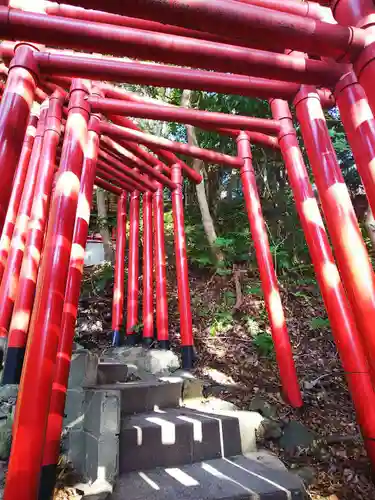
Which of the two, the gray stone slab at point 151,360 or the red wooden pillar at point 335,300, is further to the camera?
the gray stone slab at point 151,360

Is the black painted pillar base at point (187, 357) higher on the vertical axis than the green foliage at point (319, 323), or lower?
lower

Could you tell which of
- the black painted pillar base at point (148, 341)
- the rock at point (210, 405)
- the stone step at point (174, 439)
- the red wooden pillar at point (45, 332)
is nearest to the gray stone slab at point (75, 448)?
the stone step at point (174, 439)

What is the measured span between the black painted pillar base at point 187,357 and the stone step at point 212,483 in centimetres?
240

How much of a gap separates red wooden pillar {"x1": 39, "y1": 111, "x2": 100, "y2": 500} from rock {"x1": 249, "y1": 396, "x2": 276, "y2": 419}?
2326 mm

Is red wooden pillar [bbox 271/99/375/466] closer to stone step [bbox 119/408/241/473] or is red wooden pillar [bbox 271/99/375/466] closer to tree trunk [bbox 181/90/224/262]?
stone step [bbox 119/408/241/473]

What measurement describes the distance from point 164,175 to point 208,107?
4.30 m

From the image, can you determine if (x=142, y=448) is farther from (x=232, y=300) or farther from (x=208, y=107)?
(x=208, y=107)

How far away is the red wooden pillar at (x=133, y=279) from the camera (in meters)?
6.97

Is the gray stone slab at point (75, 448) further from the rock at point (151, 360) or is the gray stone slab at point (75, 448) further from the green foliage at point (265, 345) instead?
the green foliage at point (265, 345)

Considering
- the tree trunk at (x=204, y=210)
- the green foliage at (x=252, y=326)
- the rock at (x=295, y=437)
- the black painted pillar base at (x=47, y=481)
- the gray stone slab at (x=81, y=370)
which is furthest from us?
the tree trunk at (x=204, y=210)

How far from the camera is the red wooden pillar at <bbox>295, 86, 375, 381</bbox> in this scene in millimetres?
2361

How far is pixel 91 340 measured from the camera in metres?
7.34

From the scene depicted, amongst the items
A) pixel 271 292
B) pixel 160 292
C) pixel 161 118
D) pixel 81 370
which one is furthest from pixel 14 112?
pixel 160 292

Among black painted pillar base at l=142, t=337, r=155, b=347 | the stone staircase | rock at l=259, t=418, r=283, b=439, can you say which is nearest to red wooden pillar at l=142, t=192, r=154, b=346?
black painted pillar base at l=142, t=337, r=155, b=347
